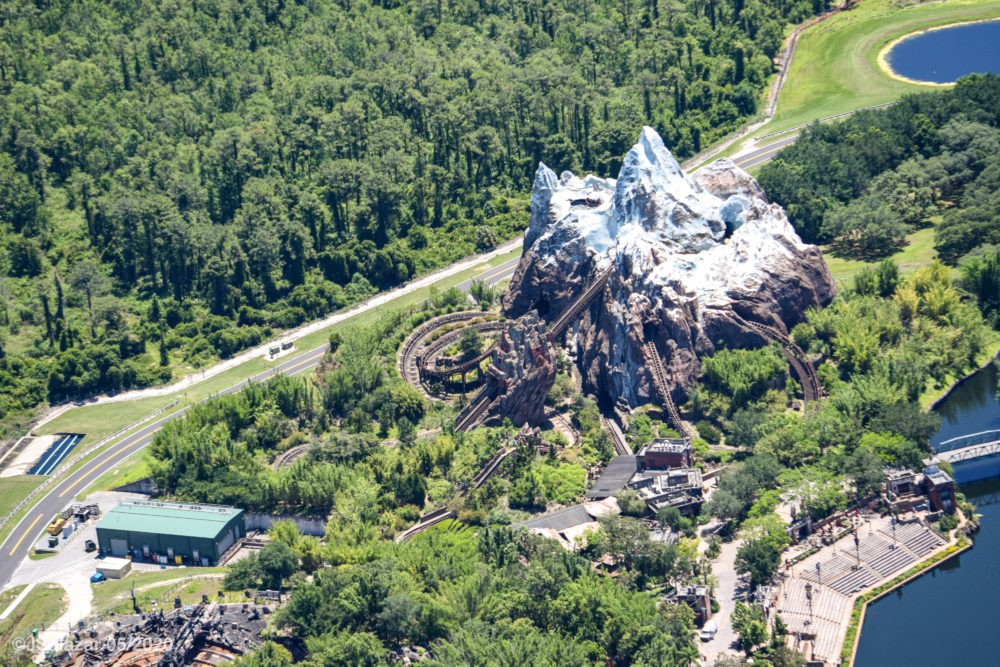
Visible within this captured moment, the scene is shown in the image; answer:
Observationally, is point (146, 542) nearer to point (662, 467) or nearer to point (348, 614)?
point (348, 614)

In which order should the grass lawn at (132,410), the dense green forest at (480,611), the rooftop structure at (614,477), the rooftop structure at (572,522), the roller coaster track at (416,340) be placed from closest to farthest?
the dense green forest at (480,611) < the rooftop structure at (572,522) < the rooftop structure at (614,477) < the grass lawn at (132,410) < the roller coaster track at (416,340)

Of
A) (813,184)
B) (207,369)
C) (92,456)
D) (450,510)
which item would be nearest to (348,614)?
(450,510)

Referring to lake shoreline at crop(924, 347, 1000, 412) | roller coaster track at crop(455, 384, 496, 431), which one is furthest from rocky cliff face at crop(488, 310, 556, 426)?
lake shoreline at crop(924, 347, 1000, 412)

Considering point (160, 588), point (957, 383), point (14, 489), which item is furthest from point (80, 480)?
point (957, 383)

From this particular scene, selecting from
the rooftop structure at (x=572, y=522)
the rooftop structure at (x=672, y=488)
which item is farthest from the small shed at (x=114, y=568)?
the rooftop structure at (x=672, y=488)

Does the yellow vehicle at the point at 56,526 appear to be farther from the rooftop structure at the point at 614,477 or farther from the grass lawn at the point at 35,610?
the rooftop structure at the point at 614,477

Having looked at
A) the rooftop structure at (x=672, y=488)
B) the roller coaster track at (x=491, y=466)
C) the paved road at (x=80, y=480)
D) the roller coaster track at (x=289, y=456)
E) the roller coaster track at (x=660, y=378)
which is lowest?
the paved road at (x=80, y=480)
